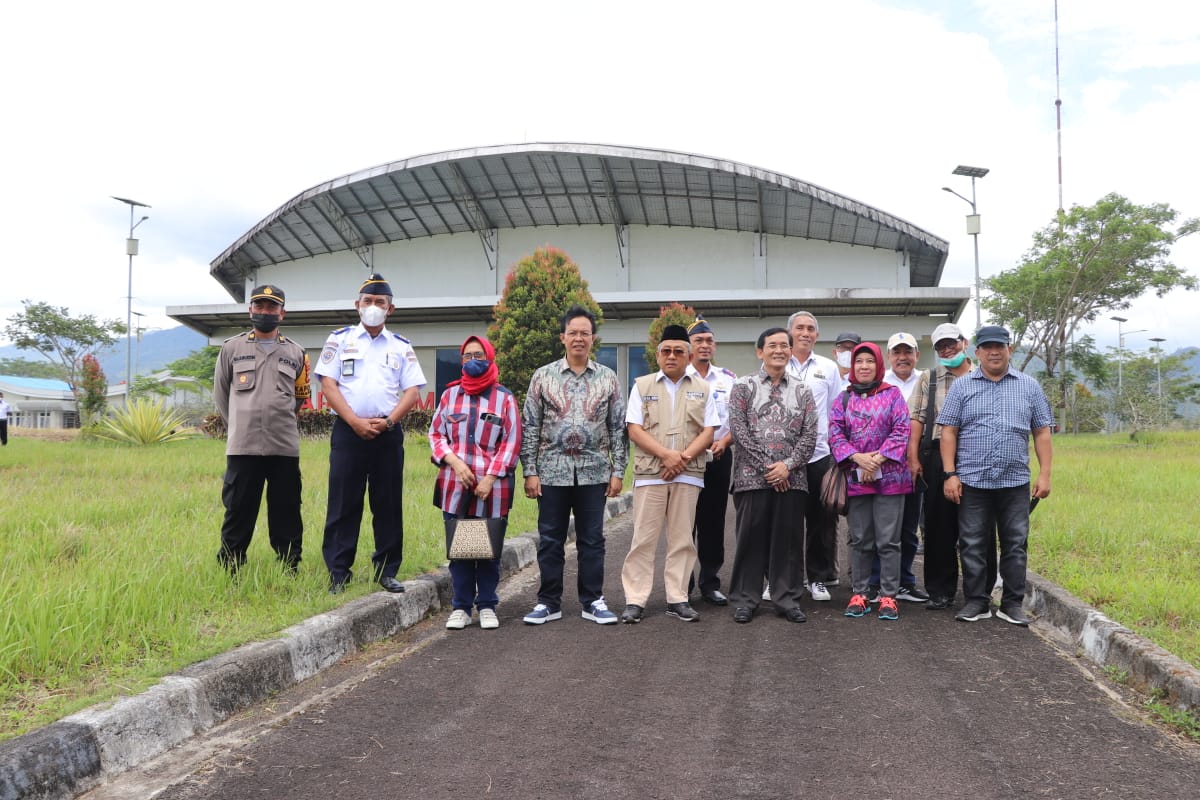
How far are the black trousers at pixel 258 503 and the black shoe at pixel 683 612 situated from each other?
2598mm

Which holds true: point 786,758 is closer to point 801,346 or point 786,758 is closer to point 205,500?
point 801,346

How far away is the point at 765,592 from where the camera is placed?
20.6 feet

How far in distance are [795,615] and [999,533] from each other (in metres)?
1.47

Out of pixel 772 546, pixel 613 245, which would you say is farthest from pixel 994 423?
pixel 613 245

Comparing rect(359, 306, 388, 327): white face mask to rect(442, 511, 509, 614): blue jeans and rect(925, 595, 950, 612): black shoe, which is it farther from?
rect(925, 595, 950, 612): black shoe

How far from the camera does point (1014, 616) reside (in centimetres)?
541

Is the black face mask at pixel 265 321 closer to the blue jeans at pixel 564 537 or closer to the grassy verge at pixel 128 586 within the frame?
the grassy verge at pixel 128 586

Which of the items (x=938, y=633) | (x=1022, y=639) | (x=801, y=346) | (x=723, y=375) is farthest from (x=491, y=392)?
(x=1022, y=639)

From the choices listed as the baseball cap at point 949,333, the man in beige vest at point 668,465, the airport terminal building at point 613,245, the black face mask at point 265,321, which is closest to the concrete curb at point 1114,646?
the baseball cap at point 949,333

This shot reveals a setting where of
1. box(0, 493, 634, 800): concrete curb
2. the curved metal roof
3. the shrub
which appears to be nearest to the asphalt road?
box(0, 493, 634, 800): concrete curb

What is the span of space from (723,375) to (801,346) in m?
0.63

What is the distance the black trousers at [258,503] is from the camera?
17.6 ft

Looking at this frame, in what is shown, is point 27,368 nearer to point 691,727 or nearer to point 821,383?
point 821,383

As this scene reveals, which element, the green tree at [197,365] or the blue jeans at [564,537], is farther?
the green tree at [197,365]
